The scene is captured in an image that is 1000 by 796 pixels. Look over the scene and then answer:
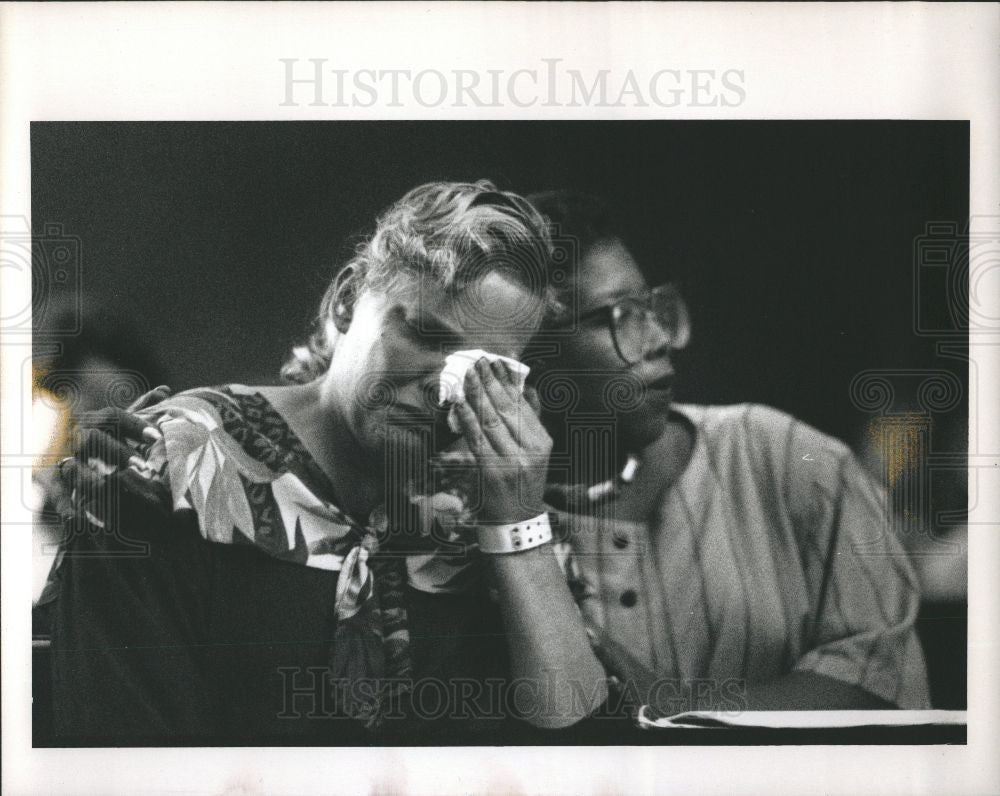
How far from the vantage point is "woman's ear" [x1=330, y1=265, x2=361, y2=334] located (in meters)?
2.86

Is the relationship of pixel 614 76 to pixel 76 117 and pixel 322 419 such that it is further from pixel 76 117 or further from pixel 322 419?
pixel 76 117

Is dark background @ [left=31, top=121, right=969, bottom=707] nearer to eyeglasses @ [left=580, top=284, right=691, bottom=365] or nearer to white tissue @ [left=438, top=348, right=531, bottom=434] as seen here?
eyeglasses @ [left=580, top=284, right=691, bottom=365]

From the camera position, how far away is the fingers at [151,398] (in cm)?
286

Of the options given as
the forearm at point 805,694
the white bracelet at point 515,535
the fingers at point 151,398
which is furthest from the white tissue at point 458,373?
the forearm at point 805,694

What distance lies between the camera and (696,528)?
2.88 metres

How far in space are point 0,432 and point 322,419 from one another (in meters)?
1.07

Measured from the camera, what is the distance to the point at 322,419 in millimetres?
2854

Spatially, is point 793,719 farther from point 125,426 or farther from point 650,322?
point 125,426

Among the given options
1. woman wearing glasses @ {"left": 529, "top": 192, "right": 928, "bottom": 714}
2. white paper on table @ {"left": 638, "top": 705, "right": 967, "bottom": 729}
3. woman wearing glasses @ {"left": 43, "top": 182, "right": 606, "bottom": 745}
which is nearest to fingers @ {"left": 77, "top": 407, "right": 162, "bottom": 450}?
woman wearing glasses @ {"left": 43, "top": 182, "right": 606, "bottom": 745}

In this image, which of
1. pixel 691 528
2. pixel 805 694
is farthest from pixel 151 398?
pixel 805 694

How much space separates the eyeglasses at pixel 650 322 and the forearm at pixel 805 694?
1146mm

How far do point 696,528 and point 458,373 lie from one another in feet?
3.05

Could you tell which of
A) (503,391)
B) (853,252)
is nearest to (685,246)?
(853,252)

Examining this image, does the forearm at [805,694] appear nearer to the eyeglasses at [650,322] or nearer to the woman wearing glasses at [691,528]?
the woman wearing glasses at [691,528]
